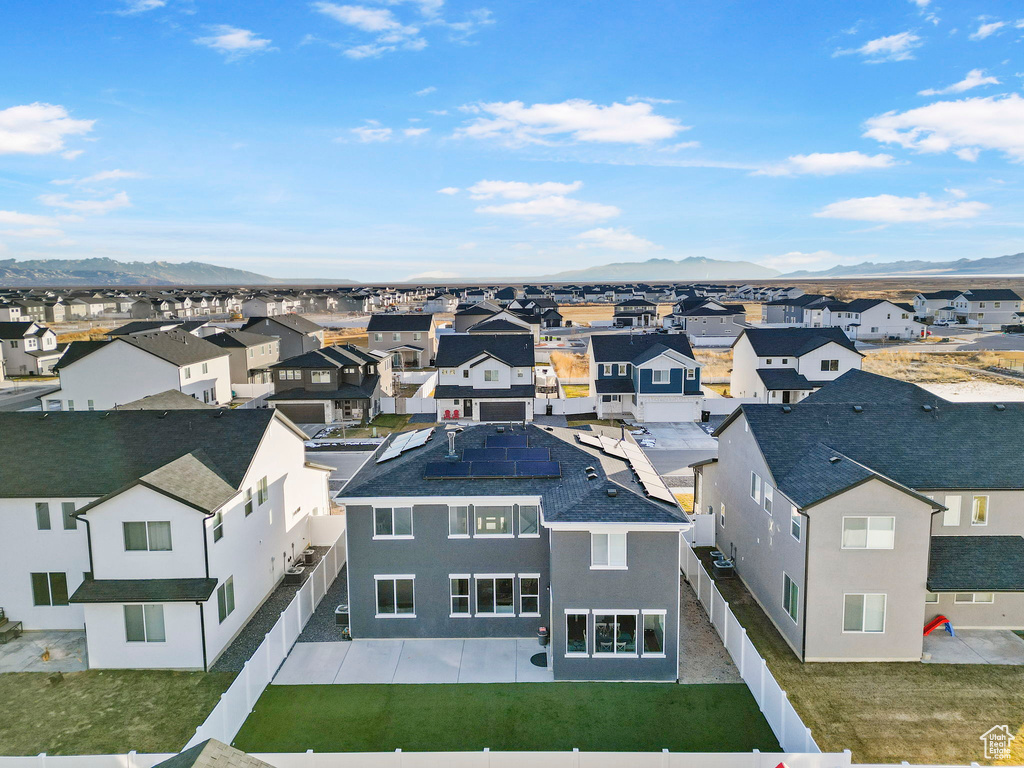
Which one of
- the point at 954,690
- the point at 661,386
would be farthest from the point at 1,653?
the point at 661,386

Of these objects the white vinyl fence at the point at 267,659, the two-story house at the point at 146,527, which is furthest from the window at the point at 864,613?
the two-story house at the point at 146,527

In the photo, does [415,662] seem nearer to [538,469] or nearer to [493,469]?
[493,469]

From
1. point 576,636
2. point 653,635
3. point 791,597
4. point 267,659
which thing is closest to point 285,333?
point 267,659

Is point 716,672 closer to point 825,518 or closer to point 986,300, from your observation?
point 825,518

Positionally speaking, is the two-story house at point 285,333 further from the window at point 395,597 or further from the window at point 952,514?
the window at point 952,514

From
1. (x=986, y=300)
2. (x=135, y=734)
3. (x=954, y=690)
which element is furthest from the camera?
(x=986, y=300)

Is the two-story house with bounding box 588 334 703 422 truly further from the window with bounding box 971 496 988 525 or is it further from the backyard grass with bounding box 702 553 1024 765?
the backyard grass with bounding box 702 553 1024 765
